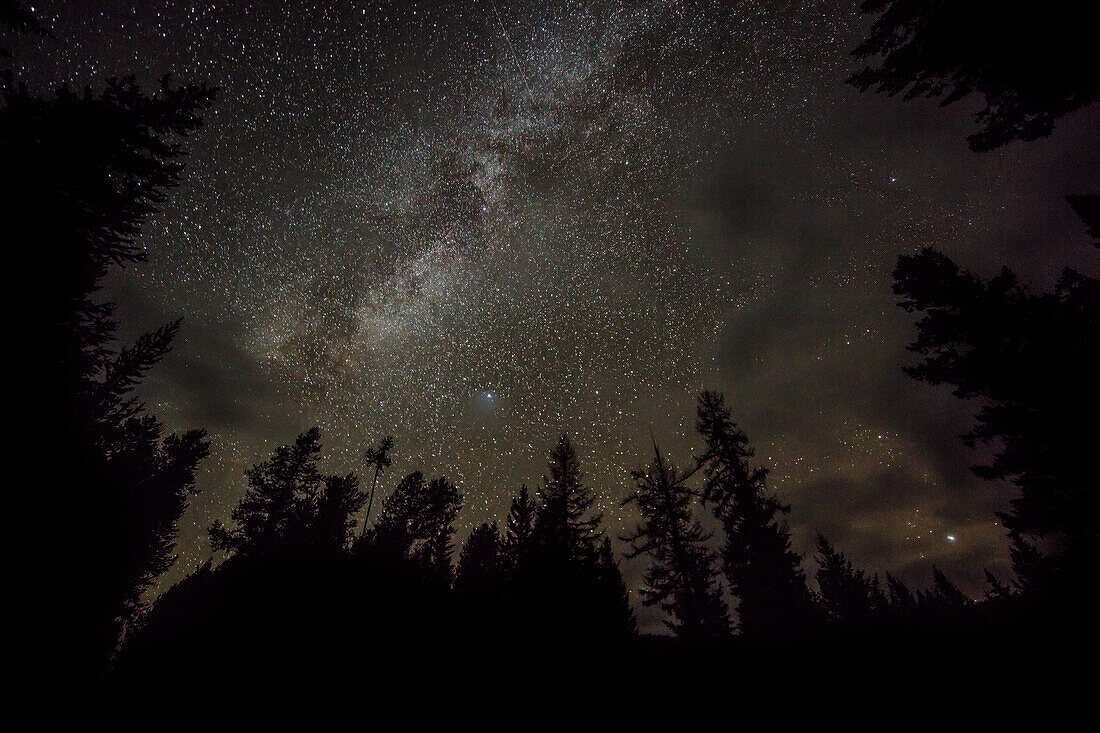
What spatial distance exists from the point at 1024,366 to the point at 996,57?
11.0 m

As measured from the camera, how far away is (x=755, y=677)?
28.8 ft

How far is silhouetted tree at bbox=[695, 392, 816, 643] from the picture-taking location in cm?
2192

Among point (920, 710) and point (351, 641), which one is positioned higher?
point (351, 641)

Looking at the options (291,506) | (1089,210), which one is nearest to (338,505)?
(291,506)

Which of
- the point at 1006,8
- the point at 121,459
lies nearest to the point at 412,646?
the point at 1006,8

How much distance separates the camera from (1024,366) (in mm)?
13742

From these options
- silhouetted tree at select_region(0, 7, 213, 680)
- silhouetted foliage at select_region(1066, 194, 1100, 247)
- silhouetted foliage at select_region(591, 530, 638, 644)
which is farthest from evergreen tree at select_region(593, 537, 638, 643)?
silhouetted foliage at select_region(1066, 194, 1100, 247)

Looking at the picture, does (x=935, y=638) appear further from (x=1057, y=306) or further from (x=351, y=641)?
(x=1057, y=306)

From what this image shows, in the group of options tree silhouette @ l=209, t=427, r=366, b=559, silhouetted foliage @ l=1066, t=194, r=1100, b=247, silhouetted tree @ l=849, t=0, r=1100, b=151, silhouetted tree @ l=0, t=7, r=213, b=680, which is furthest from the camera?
tree silhouette @ l=209, t=427, r=366, b=559

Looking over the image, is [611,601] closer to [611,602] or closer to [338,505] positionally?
[611,602]

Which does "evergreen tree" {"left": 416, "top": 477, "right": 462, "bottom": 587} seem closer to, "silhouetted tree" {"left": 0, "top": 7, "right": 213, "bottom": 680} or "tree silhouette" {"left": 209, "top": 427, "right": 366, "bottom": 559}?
"tree silhouette" {"left": 209, "top": 427, "right": 366, "bottom": 559}

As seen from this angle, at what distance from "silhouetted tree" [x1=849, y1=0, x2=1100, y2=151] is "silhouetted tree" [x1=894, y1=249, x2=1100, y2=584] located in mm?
8436

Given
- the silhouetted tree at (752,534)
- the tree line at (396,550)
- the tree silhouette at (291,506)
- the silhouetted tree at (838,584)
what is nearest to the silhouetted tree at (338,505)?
the tree silhouette at (291,506)

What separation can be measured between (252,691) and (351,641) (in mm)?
1544
